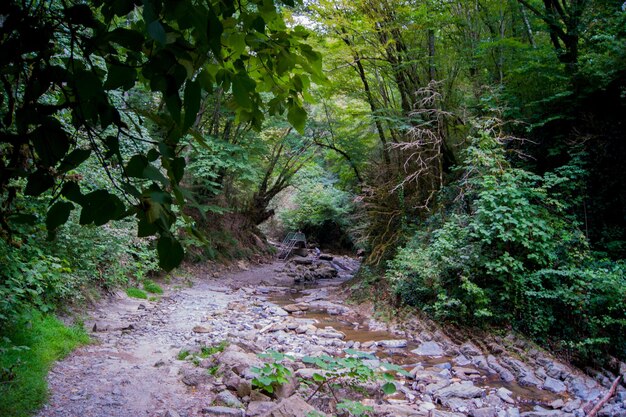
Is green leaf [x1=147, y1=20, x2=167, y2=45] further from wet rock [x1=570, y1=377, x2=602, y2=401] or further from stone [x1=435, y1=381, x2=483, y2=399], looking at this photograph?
wet rock [x1=570, y1=377, x2=602, y2=401]

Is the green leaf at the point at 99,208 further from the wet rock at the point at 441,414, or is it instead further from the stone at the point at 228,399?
the wet rock at the point at 441,414

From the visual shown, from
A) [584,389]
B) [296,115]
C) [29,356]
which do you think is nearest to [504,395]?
[584,389]

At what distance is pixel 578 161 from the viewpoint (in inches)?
279

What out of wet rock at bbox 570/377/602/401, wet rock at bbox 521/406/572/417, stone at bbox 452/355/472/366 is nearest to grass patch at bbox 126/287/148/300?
stone at bbox 452/355/472/366

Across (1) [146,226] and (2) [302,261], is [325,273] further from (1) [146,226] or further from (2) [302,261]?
(1) [146,226]

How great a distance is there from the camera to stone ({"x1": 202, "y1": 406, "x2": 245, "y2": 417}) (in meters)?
3.46

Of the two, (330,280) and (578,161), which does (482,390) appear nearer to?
(578,161)

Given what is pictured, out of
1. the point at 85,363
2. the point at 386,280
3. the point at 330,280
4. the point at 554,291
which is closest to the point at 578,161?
the point at 554,291

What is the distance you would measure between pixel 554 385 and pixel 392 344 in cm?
251

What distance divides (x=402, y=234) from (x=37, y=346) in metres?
7.70

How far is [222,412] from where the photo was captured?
3.48 meters

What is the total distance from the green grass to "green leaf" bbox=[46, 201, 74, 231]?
3.01 metres

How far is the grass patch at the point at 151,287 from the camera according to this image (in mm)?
9929

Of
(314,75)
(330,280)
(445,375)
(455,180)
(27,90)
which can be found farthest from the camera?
(330,280)
